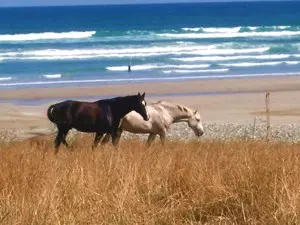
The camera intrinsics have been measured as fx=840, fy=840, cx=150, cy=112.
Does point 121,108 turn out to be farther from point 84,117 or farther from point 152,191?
point 152,191

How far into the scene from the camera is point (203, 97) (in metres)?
26.5

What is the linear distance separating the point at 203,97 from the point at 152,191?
20443mm

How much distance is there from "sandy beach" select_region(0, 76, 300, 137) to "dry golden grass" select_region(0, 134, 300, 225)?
11.9 m

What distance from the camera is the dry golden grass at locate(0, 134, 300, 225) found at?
5441 millimetres

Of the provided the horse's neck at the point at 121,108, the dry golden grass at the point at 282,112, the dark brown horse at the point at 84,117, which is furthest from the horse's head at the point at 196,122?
the dry golden grass at the point at 282,112

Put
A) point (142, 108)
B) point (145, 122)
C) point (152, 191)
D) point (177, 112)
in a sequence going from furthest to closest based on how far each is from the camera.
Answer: point (177, 112) → point (145, 122) → point (142, 108) → point (152, 191)

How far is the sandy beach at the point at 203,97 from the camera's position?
21.6m

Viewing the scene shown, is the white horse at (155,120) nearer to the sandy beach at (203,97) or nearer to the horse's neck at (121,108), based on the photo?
the horse's neck at (121,108)

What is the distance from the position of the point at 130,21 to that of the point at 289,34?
1242 inches

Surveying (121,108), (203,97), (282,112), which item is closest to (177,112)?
(121,108)

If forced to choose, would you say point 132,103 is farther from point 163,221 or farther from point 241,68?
point 241,68

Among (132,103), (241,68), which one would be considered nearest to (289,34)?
(241,68)

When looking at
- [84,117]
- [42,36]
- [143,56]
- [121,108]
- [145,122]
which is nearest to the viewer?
[84,117]

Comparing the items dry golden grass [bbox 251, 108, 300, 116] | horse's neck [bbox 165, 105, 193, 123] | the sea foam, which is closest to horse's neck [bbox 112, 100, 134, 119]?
horse's neck [bbox 165, 105, 193, 123]
